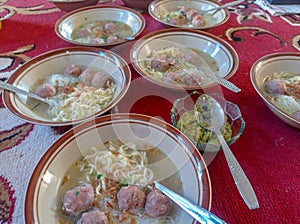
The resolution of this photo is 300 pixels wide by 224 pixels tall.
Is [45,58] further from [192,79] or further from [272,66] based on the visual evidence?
[272,66]

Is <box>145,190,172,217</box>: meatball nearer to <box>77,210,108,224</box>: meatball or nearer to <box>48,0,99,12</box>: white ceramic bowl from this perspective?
<box>77,210,108,224</box>: meatball

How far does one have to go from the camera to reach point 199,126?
0.95 m

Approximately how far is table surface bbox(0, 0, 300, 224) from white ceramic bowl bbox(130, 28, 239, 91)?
0.27 feet

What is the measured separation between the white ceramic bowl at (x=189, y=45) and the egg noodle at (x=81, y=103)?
18cm

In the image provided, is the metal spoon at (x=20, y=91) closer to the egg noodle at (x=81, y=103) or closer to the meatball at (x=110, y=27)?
the egg noodle at (x=81, y=103)

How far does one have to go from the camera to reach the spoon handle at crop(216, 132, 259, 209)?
2.43 feet

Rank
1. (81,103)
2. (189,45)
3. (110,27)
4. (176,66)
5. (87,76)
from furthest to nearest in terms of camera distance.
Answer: (110,27) < (189,45) < (176,66) < (87,76) < (81,103)

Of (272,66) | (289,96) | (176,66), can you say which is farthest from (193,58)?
(289,96)

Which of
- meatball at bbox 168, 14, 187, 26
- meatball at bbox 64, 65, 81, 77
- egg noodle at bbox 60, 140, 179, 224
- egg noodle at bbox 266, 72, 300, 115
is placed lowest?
egg noodle at bbox 60, 140, 179, 224

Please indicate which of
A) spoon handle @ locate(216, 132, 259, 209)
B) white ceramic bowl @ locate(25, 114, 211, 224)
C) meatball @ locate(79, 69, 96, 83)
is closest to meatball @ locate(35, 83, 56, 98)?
meatball @ locate(79, 69, 96, 83)

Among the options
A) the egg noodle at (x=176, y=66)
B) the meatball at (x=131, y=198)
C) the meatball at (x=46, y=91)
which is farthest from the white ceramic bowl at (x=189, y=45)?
the meatball at (x=131, y=198)

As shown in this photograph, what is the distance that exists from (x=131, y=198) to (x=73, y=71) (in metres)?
0.66

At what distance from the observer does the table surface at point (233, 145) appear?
806 millimetres

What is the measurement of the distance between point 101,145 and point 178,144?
0.83 feet
